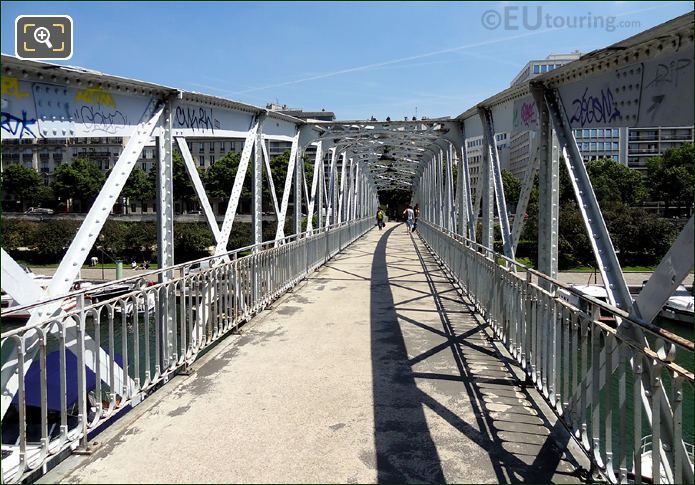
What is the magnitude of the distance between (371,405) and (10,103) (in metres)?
3.46

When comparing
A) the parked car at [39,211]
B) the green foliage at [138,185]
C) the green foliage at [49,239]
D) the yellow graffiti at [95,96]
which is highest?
the green foliage at [138,185]

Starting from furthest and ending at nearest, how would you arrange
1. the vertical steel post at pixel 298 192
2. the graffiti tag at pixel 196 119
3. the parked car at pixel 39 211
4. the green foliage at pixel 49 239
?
the parked car at pixel 39 211 < the green foliage at pixel 49 239 < the vertical steel post at pixel 298 192 < the graffiti tag at pixel 196 119

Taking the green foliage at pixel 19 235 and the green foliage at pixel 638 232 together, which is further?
the green foliage at pixel 19 235

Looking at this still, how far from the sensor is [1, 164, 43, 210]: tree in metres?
47.0

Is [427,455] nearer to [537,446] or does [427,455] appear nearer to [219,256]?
[537,446]

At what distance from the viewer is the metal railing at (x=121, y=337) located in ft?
10.8

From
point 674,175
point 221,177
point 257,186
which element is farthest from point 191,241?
point 674,175

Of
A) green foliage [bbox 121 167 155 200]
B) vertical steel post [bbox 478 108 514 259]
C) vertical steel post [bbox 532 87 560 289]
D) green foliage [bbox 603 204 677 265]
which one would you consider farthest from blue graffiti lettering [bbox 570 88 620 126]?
green foliage [bbox 121 167 155 200]

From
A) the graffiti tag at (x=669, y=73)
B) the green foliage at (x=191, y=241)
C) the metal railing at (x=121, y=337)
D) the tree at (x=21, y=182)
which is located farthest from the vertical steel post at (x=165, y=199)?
the tree at (x=21, y=182)

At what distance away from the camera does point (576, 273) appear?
139ft

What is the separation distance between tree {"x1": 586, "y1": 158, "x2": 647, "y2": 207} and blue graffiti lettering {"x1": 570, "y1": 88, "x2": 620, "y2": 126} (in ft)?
134

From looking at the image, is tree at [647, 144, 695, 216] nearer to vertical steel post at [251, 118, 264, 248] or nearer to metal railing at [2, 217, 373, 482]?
vertical steel post at [251, 118, 264, 248]

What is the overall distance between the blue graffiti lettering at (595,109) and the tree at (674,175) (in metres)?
39.1

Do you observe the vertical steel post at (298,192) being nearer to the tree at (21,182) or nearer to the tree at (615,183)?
the tree at (615,183)
